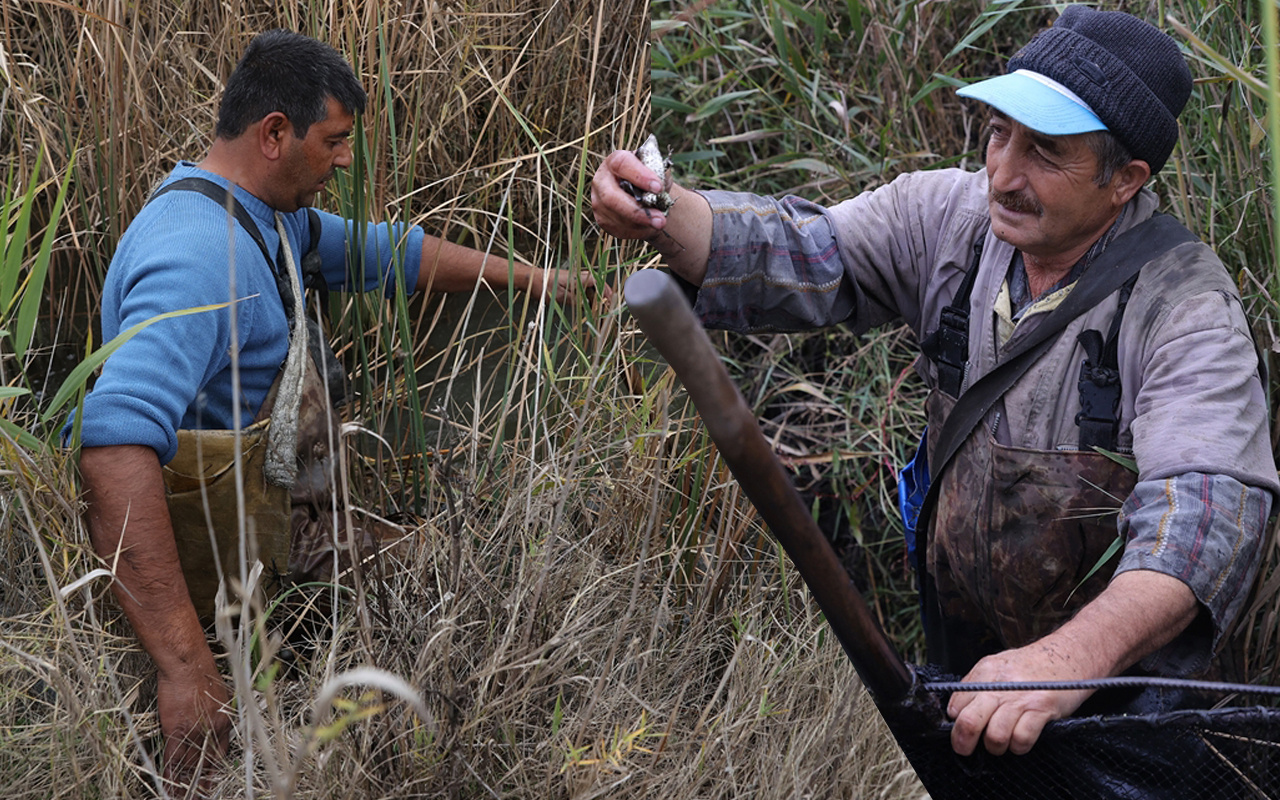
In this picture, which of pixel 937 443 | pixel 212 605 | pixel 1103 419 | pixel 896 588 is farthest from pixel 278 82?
pixel 896 588

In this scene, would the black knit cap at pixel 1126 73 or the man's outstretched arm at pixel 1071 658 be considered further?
the black knit cap at pixel 1126 73

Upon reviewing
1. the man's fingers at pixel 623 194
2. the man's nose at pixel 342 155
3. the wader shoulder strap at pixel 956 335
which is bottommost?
the wader shoulder strap at pixel 956 335

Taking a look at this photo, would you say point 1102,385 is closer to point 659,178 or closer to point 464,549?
point 659,178

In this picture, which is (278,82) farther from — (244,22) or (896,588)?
(896,588)

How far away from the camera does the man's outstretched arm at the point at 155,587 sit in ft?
5.88

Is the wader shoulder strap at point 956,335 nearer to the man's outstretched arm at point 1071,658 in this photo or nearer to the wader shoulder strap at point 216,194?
the man's outstretched arm at point 1071,658

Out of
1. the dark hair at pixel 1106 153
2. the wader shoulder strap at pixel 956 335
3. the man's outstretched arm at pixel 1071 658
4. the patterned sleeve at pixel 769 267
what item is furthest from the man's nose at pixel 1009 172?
the man's outstretched arm at pixel 1071 658

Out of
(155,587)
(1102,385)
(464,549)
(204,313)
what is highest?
(1102,385)

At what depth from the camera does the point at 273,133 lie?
7.11 feet

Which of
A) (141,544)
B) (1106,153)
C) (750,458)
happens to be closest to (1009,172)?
(1106,153)

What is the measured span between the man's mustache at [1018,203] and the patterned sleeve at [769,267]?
1.17 feet

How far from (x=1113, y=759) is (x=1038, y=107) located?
1086mm

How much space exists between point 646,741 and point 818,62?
95.2 inches

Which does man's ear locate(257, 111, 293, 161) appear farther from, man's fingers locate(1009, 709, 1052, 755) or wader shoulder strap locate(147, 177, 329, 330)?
man's fingers locate(1009, 709, 1052, 755)
